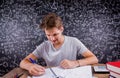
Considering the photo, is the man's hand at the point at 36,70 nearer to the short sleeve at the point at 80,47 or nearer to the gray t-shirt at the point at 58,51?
the gray t-shirt at the point at 58,51

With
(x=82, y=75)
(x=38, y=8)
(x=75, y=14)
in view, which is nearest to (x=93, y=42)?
(x=75, y=14)

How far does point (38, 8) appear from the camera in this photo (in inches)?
124

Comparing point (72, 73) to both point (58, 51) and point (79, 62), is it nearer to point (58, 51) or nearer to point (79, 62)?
point (79, 62)

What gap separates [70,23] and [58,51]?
1.21 m

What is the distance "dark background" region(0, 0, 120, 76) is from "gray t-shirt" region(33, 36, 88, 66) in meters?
1.12

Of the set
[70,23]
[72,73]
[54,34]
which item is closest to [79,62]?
[72,73]

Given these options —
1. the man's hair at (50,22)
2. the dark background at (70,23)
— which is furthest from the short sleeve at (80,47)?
the dark background at (70,23)

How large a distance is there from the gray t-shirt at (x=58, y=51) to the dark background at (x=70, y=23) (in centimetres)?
112

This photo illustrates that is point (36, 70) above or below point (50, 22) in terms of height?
below

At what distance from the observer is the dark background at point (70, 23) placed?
121 inches

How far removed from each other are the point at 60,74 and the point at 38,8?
1.85 m

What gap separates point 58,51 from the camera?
198 cm

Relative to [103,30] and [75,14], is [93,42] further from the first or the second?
[75,14]

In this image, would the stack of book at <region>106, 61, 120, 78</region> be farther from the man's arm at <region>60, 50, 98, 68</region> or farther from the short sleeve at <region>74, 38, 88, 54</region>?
the short sleeve at <region>74, 38, 88, 54</region>
